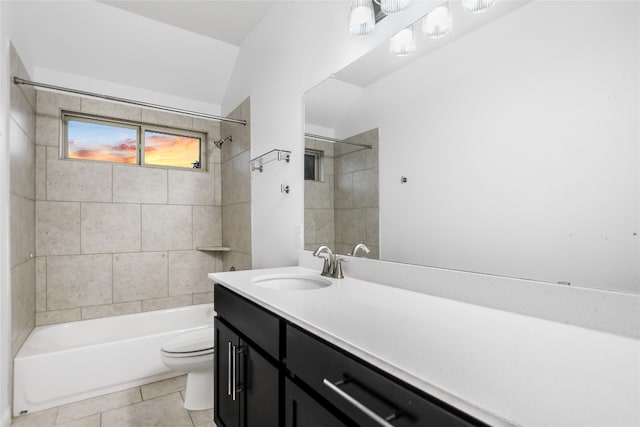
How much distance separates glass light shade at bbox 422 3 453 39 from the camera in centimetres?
117


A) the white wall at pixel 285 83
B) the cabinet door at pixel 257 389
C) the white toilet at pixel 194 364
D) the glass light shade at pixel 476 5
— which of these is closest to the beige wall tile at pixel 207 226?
the white wall at pixel 285 83

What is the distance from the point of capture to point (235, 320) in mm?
1338

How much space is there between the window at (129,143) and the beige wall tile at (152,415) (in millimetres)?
2106

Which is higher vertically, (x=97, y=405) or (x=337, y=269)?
(x=337, y=269)

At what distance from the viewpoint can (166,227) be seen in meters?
3.12

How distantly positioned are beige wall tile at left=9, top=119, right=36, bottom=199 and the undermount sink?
1.75 meters

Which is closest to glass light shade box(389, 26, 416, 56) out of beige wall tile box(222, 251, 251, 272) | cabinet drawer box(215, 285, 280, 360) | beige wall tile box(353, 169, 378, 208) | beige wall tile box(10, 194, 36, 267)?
beige wall tile box(353, 169, 378, 208)

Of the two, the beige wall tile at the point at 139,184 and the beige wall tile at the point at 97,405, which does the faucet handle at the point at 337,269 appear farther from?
the beige wall tile at the point at 139,184

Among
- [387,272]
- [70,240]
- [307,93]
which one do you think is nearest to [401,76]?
[307,93]

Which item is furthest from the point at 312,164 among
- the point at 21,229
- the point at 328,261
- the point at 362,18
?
the point at 21,229

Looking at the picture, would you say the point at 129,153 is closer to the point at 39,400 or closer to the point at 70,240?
the point at 70,240

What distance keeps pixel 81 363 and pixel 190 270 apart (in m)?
1.21

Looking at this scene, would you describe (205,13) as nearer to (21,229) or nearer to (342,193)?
(342,193)

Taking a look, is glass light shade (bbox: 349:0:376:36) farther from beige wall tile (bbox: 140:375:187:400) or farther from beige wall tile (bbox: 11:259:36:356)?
beige wall tile (bbox: 140:375:187:400)
